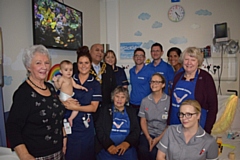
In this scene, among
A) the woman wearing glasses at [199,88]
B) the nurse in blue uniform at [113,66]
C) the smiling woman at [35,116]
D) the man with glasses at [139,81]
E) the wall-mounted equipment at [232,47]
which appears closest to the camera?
the smiling woman at [35,116]

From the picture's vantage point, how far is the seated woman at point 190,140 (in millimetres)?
1608

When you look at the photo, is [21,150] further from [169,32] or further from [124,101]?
[169,32]

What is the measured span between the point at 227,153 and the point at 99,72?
170cm

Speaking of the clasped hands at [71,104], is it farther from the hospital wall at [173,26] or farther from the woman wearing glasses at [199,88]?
the hospital wall at [173,26]

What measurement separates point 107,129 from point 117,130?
11 centimetres

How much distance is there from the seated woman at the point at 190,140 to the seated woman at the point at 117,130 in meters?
0.68

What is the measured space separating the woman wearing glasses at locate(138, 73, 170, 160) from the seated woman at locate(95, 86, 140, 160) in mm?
135

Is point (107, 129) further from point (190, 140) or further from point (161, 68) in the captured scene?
point (161, 68)

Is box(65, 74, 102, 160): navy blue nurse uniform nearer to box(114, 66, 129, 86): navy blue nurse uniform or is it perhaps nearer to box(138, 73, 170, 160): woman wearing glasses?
box(138, 73, 170, 160): woman wearing glasses

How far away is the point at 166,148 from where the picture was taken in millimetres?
1709

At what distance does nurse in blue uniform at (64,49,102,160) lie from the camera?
1.98m

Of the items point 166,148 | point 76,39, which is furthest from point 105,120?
point 76,39

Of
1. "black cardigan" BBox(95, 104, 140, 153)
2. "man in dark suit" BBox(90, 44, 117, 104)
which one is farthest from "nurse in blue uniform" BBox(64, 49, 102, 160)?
"man in dark suit" BBox(90, 44, 117, 104)

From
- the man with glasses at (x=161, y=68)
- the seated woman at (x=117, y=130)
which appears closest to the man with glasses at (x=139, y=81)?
the man with glasses at (x=161, y=68)
